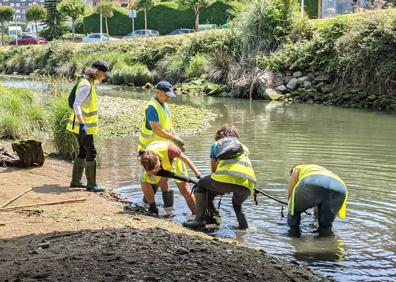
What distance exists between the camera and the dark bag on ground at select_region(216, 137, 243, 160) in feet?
23.1

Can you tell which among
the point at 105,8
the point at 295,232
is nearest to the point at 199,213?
the point at 295,232

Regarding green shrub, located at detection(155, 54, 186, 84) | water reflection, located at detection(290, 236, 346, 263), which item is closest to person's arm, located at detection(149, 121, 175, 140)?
water reflection, located at detection(290, 236, 346, 263)

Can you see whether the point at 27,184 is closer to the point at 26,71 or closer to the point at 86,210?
the point at 86,210

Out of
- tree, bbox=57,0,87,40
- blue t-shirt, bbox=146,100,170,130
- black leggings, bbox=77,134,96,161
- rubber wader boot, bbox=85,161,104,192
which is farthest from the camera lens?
tree, bbox=57,0,87,40

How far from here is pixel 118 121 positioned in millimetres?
18031

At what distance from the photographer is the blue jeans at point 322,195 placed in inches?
271

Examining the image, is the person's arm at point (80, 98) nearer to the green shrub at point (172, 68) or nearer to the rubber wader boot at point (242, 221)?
the rubber wader boot at point (242, 221)

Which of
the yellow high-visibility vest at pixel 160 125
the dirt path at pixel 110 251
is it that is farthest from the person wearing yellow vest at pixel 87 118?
the dirt path at pixel 110 251

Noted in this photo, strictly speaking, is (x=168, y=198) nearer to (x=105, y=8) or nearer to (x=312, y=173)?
(x=312, y=173)

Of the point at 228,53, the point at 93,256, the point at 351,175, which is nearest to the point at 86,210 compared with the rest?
the point at 93,256

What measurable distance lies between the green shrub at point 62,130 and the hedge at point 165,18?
43073 millimetres

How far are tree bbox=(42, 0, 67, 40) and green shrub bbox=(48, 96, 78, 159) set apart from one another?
54.0 meters

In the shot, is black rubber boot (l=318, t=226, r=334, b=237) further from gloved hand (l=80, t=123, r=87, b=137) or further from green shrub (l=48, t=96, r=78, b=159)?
green shrub (l=48, t=96, r=78, b=159)

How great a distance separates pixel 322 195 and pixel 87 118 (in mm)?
3699
